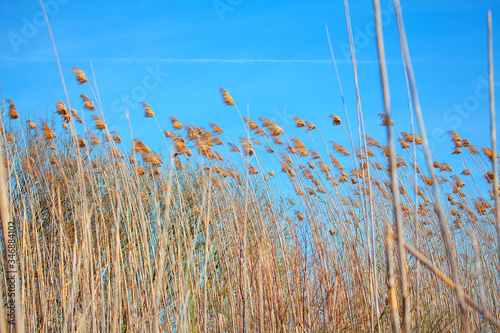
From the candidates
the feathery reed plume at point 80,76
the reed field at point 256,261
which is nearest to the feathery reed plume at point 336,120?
the reed field at point 256,261

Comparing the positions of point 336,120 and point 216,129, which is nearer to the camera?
point 336,120

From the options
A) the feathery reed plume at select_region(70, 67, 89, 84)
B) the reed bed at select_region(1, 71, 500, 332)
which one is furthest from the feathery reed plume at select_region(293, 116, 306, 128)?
the feathery reed plume at select_region(70, 67, 89, 84)

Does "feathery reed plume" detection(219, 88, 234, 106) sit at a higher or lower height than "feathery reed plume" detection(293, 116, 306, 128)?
higher

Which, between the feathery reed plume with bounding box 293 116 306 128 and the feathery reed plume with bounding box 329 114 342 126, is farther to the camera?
the feathery reed plume with bounding box 293 116 306 128

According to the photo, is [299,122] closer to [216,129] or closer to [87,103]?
[216,129]

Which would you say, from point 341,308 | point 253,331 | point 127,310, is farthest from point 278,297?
point 127,310

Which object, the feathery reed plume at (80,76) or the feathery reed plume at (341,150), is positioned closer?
Answer: the feathery reed plume at (80,76)

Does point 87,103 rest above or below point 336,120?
above

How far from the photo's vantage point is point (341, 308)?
149 inches

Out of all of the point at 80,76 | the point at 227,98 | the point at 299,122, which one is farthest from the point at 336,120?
the point at 80,76

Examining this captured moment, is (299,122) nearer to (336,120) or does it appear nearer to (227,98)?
(336,120)

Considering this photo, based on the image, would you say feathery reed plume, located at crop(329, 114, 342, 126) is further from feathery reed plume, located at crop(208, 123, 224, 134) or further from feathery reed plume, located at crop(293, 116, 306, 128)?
feathery reed plume, located at crop(208, 123, 224, 134)

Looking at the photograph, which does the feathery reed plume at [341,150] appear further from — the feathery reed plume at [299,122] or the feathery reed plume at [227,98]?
the feathery reed plume at [227,98]

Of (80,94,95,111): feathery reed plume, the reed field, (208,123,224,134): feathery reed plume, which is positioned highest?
(80,94,95,111): feathery reed plume
